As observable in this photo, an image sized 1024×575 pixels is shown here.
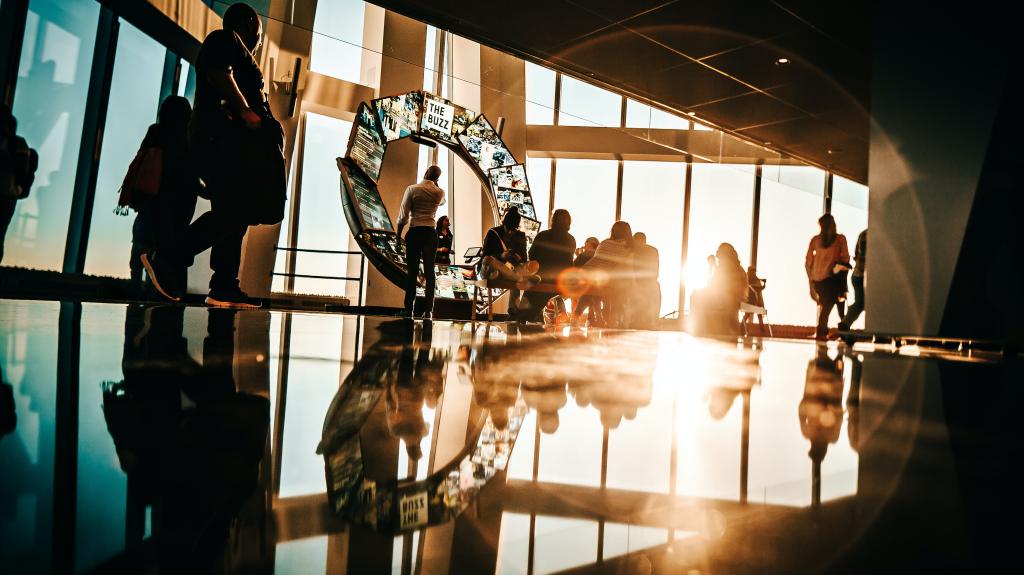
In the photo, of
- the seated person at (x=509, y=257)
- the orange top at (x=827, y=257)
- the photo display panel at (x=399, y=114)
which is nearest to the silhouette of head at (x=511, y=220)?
the seated person at (x=509, y=257)

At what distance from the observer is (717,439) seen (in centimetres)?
61

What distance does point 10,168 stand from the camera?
381 centimetres

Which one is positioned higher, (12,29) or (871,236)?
(12,29)

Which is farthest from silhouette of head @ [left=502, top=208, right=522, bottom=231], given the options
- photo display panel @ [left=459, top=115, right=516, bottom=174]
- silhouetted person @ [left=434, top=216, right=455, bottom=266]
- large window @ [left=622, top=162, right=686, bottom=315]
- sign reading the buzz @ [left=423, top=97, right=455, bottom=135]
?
large window @ [left=622, top=162, right=686, bottom=315]

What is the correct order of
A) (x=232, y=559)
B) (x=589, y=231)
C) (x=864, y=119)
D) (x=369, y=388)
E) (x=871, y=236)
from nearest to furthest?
(x=232, y=559)
(x=369, y=388)
(x=871, y=236)
(x=864, y=119)
(x=589, y=231)

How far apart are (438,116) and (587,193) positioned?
16.9 ft

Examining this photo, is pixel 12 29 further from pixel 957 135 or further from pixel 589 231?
pixel 589 231

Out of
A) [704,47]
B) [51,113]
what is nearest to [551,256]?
[704,47]

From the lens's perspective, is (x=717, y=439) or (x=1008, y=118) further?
(x=1008, y=118)

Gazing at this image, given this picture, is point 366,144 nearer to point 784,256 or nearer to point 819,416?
point 819,416

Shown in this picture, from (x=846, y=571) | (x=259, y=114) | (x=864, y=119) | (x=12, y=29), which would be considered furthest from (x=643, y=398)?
(x=864, y=119)

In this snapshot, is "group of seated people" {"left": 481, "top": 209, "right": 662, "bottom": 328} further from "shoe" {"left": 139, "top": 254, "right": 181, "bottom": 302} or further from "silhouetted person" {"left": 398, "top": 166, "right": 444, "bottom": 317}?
"shoe" {"left": 139, "top": 254, "right": 181, "bottom": 302}

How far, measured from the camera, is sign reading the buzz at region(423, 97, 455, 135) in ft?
27.7

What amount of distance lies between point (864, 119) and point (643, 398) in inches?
346
